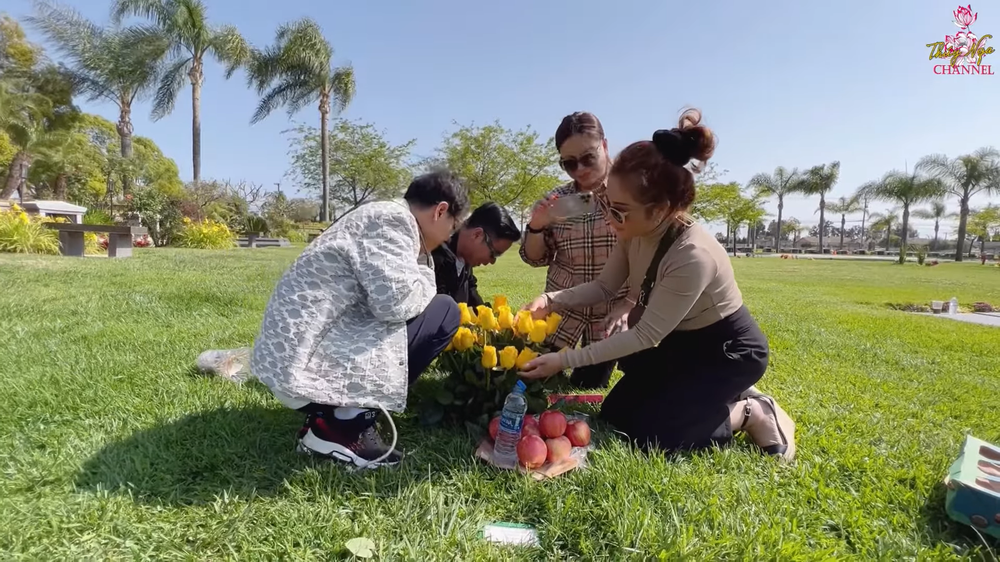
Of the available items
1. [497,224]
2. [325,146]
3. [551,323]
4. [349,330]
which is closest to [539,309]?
[551,323]

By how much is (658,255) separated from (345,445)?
1.50 metres

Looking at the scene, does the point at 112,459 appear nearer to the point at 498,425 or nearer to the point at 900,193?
the point at 498,425

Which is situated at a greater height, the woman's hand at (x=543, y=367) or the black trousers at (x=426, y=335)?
the black trousers at (x=426, y=335)

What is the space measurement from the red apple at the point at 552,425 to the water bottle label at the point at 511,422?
147 millimetres

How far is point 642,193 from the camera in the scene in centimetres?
205

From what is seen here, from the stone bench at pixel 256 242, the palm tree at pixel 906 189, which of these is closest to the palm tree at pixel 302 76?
the stone bench at pixel 256 242

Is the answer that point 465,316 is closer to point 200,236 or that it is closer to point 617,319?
point 617,319

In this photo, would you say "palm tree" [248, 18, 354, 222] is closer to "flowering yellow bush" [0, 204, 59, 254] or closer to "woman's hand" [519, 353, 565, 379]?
"flowering yellow bush" [0, 204, 59, 254]

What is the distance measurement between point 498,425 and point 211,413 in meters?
1.36

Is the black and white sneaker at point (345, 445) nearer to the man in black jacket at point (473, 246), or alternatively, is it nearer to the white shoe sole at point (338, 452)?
the white shoe sole at point (338, 452)

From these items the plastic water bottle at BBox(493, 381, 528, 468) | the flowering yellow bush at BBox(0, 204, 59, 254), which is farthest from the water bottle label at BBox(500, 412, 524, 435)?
the flowering yellow bush at BBox(0, 204, 59, 254)

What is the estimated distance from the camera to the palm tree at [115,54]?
2278 centimetres

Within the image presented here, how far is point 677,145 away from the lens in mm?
1986

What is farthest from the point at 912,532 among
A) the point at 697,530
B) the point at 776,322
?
the point at 776,322
